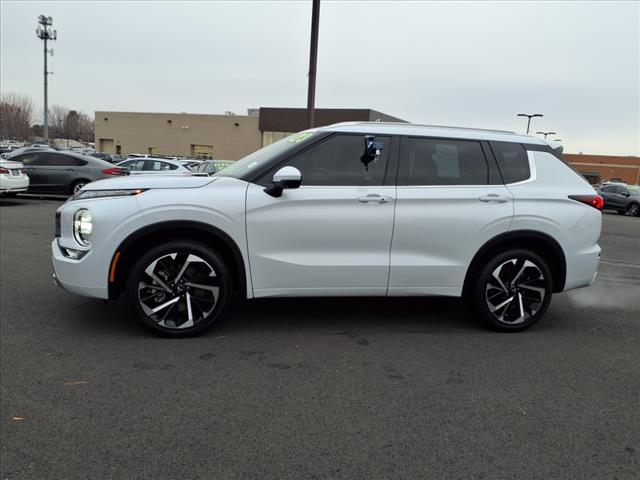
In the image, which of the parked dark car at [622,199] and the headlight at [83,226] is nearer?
the headlight at [83,226]

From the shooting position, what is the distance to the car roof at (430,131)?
4.59 metres

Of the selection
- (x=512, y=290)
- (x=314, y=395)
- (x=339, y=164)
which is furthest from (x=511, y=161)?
(x=314, y=395)

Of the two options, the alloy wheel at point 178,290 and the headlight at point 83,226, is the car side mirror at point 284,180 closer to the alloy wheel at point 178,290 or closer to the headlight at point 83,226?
the alloy wheel at point 178,290

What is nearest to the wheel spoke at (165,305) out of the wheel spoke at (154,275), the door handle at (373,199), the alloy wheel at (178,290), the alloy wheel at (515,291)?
the alloy wheel at (178,290)

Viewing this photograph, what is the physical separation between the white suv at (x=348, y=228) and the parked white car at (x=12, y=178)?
456 inches

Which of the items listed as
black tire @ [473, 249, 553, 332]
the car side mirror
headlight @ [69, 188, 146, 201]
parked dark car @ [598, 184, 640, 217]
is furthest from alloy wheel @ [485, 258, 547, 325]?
parked dark car @ [598, 184, 640, 217]

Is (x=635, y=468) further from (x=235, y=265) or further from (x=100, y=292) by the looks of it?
(x=100, y=292)

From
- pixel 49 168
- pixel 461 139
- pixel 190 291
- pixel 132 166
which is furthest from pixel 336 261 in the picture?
pixel 132 166

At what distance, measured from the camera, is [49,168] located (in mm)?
15609

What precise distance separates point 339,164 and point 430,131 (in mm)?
940

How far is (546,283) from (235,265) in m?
2.81

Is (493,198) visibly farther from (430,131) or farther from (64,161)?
(64,161)

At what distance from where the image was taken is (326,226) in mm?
4289

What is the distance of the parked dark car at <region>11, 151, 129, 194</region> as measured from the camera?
51.1 ft
